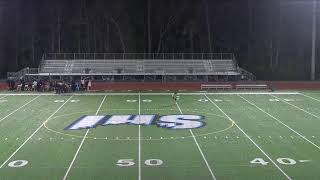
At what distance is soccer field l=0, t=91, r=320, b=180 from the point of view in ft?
51.9

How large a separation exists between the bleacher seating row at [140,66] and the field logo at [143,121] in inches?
706

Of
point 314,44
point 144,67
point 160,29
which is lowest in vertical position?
point 144,67

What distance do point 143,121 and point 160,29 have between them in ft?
80.1

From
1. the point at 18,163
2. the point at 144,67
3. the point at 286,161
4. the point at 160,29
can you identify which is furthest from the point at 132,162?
the point at 160,29

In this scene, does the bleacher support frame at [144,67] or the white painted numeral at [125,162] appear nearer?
the white painted numeral at [125,162]

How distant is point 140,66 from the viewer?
45000 millimetres

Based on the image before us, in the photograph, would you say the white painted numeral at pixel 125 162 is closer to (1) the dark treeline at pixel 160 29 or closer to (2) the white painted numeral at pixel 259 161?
(2) the white painted numeral at pixel 259 161

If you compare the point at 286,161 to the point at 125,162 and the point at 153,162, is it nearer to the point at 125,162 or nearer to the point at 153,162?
the point at 153,162

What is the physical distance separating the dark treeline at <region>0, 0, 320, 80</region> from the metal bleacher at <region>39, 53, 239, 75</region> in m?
0.62

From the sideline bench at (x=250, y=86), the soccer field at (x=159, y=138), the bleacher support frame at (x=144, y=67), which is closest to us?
the soccer field at (x=159, y=138)

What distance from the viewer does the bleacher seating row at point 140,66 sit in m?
44.1

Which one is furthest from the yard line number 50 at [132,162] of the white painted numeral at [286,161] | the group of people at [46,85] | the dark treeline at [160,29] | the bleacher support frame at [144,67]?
the dark treeline at [160,29]

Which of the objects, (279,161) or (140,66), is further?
(140,66)

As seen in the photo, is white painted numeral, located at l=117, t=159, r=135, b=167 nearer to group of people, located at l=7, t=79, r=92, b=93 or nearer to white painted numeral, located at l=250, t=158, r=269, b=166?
white painted numeral, located at l=250, t=158, r=269, b=166
